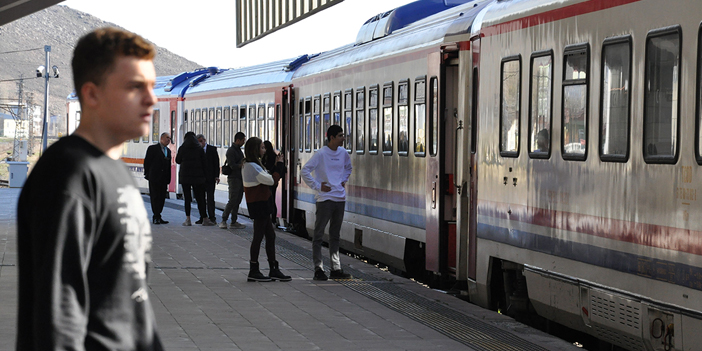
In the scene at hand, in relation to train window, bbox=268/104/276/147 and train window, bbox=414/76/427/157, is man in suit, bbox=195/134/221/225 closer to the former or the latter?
train window, bbox=268/104/276/147

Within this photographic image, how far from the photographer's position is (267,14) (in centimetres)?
2552

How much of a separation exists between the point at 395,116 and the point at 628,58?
21.9 feet

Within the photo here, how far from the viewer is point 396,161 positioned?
14.0 metres

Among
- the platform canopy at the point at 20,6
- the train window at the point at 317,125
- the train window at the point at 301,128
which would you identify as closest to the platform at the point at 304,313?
the train window at the point at 317,125

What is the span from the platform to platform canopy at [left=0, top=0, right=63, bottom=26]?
4953 mm

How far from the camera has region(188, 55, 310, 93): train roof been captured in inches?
869

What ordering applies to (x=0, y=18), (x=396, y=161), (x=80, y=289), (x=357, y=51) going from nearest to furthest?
(x=80, y=289), (x=396, y=161), (x=357, y=51), (x=0, y=18)

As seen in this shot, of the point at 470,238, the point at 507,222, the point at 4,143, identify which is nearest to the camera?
the point at 507,222

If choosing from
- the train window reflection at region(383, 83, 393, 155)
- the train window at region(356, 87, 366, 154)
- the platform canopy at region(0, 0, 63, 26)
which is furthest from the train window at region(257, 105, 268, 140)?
the train window reflection at region(383, 83, 393, 155)

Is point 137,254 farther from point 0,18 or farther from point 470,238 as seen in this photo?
point 0,18

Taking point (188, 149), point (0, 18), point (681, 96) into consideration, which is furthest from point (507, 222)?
point (0, 18)

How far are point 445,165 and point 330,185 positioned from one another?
4.29ft

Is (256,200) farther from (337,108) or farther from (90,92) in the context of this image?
(90,92)

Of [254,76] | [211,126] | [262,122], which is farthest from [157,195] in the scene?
[211,126]
